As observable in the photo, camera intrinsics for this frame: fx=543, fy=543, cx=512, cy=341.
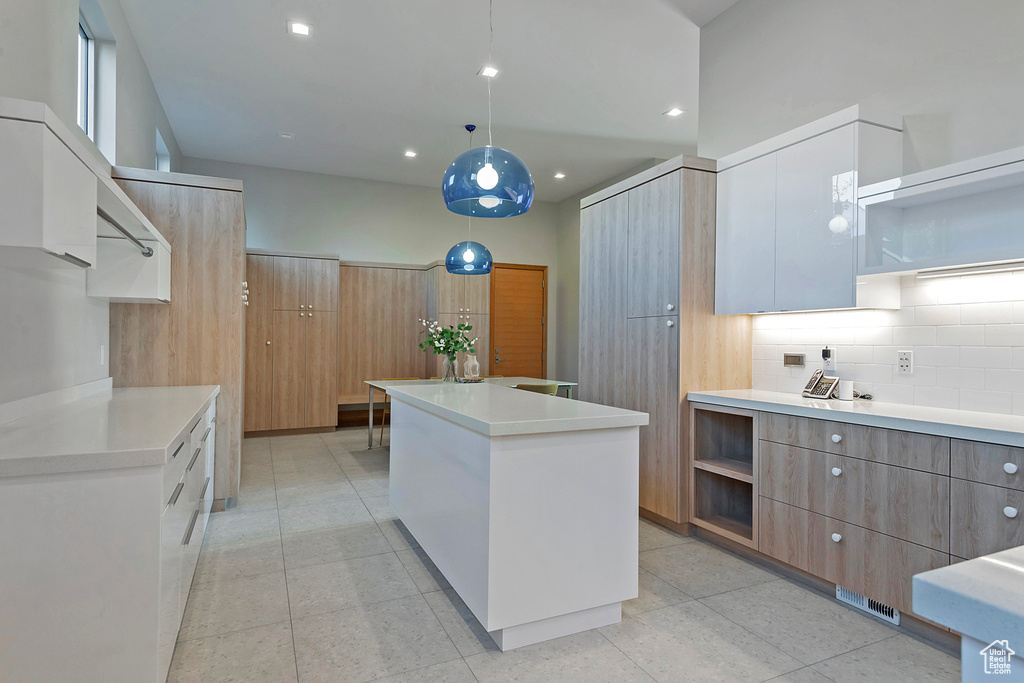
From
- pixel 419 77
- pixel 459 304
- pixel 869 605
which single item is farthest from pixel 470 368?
pixel 869 605

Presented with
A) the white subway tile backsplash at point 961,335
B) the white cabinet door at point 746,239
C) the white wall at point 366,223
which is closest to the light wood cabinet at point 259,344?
the white wall at point 366,223

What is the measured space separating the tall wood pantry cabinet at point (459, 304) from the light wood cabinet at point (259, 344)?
6.51 ft

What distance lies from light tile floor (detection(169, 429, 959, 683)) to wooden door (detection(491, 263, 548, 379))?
5145 millimetres

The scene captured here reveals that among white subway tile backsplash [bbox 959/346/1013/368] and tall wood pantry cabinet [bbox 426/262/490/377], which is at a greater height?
tall wood pantry cabinet [bbox 426/262/490/377]

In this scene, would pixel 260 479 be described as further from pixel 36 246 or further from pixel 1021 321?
pixel 1021 321

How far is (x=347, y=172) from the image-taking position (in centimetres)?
717

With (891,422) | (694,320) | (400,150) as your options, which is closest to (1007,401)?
(891,422)

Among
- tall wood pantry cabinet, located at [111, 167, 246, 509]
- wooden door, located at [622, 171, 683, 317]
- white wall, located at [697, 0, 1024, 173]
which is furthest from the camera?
tall wood pantry cabinet, located at [111, 167, 246, 509]

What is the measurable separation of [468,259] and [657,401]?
2511 mm

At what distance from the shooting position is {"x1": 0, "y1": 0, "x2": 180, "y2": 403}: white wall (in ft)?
6.65

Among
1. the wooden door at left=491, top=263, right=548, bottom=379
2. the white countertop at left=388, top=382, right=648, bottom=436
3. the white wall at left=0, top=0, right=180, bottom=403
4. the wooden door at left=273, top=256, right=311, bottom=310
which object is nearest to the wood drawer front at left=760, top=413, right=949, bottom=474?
the white countertop at left=388, top=382, right=648, bottom=436

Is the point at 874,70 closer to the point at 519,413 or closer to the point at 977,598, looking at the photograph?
the point at 519,413

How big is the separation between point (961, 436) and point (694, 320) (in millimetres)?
1481

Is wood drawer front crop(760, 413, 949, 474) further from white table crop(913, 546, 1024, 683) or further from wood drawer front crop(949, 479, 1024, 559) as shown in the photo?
white table crop(913, 546, 1024, 683)
